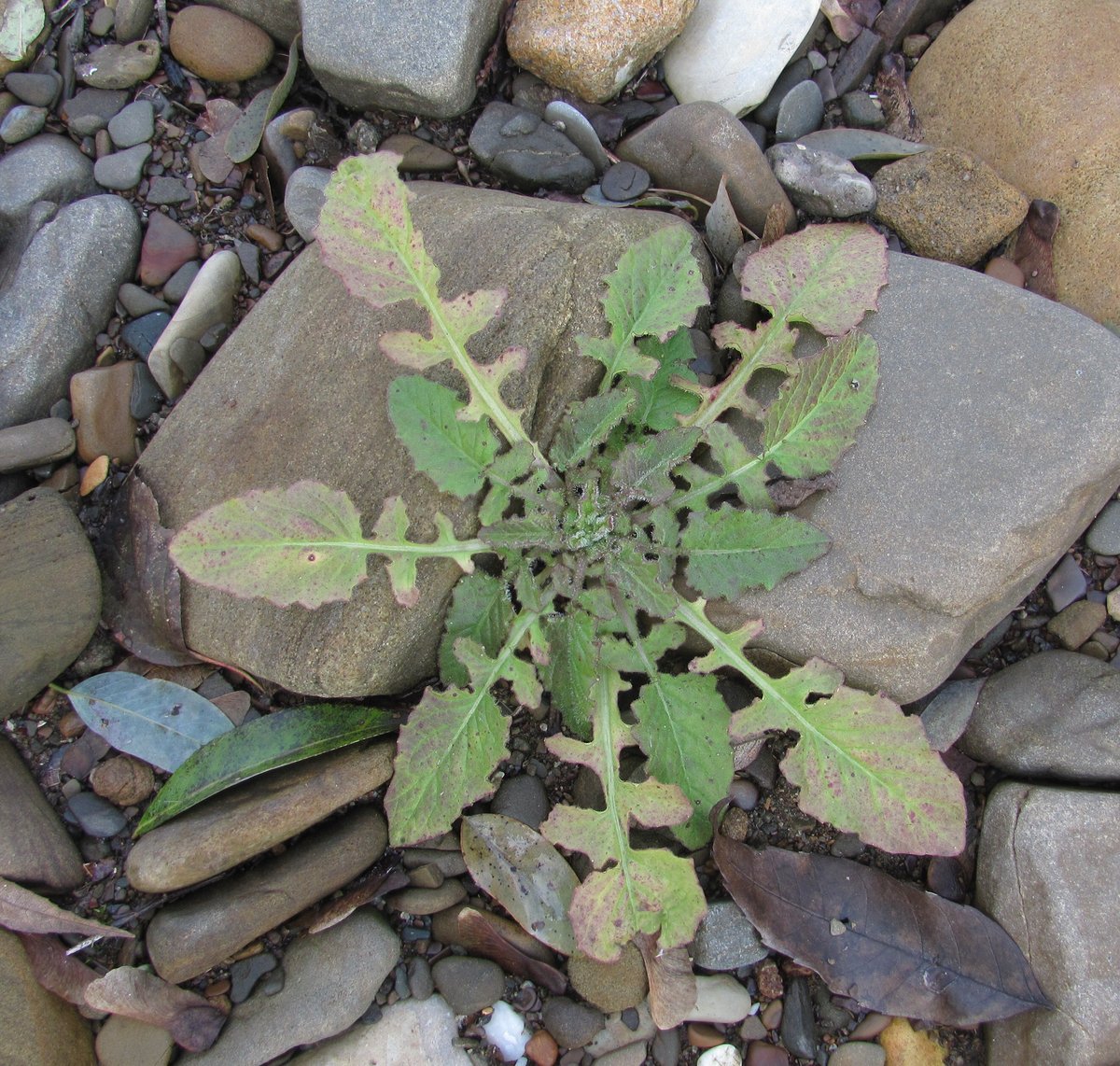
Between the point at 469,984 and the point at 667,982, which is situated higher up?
the point at 667,982

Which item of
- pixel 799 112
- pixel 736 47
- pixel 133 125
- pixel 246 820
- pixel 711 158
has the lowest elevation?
pixel 246 820

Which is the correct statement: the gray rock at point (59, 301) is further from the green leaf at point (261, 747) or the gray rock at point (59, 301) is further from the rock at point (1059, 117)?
the rock at point (1059, 117)

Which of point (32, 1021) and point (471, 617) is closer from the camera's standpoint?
point (32, 1021)

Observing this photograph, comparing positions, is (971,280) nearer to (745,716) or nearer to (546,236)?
(546,236)

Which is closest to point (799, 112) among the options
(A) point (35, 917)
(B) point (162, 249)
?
(B) point (162, 249)

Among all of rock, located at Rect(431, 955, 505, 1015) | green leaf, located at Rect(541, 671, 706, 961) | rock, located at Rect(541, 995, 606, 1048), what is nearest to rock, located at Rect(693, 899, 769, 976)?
green leaf, located at Rect(541, 671, 706, 961)

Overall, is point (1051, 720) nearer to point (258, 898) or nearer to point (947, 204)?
point (947, 204)
